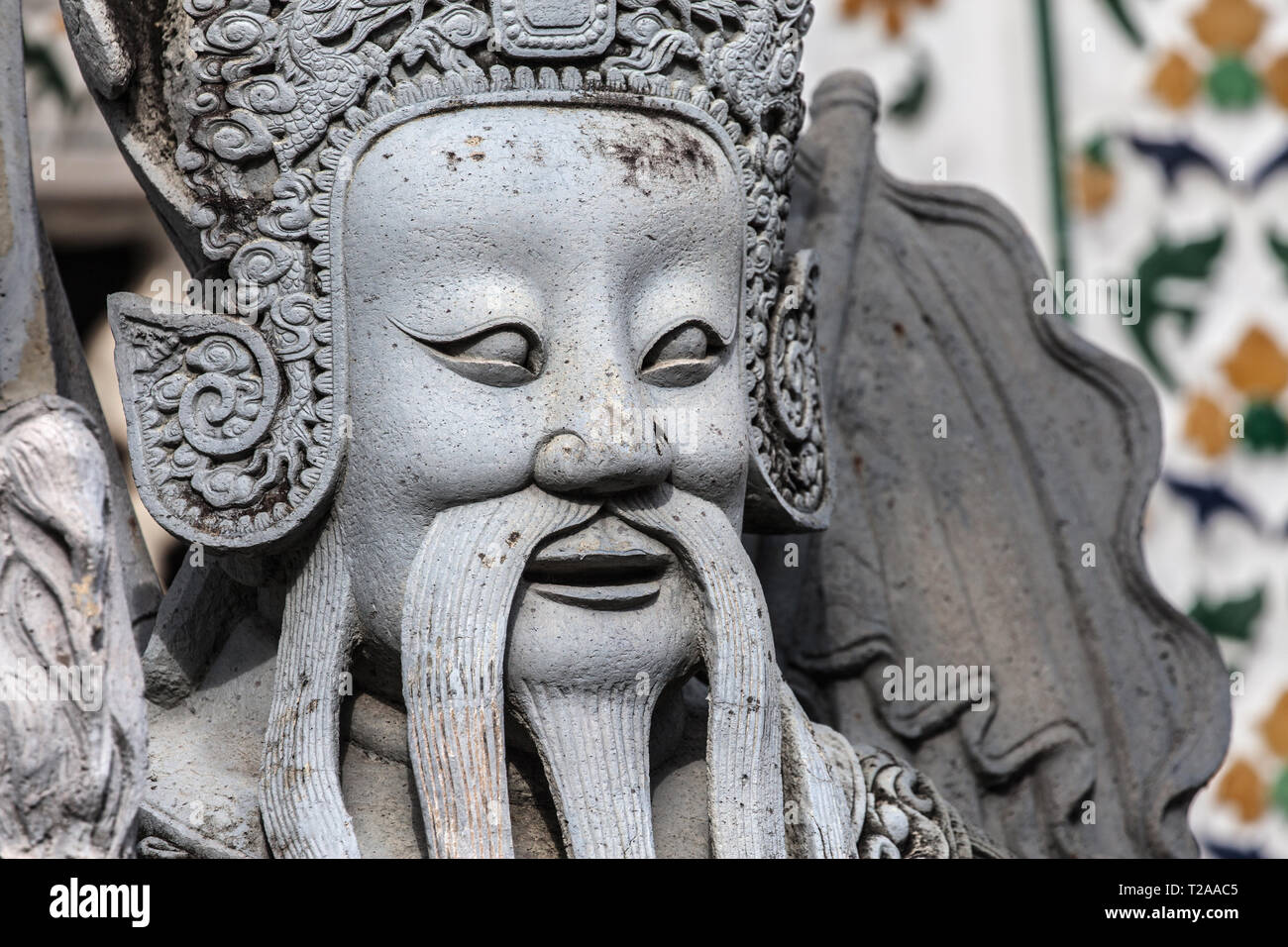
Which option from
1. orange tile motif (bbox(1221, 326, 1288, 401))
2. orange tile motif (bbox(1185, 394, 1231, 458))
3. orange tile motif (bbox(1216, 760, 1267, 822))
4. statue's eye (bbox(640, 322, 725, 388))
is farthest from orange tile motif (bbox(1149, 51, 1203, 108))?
statue's eye (bbox(640, 322, 725, 388))

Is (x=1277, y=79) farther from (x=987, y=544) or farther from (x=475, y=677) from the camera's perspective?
(x=475, y=677)

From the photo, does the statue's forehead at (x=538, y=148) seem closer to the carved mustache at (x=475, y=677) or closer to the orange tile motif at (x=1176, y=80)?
the carved mustache at (x=475, y=677)

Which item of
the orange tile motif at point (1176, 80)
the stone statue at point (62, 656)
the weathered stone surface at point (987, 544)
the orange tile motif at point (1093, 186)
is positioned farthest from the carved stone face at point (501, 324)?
the orange tile motif at point (1176, 80)

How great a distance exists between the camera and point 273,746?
10.7ft

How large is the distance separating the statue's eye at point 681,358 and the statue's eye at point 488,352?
17 cm

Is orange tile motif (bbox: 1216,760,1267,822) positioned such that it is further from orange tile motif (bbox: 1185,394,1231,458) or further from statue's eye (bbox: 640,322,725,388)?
statue's eye (bbox: 640,322,725,388)

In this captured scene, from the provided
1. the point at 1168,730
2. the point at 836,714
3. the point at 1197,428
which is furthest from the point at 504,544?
the point at 1197,428

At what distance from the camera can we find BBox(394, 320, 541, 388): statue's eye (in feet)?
10.5

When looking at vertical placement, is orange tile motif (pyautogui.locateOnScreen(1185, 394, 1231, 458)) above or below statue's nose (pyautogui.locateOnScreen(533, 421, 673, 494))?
above

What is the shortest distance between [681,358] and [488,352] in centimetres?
28

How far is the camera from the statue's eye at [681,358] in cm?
329

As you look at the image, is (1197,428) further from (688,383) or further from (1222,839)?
(688,383)

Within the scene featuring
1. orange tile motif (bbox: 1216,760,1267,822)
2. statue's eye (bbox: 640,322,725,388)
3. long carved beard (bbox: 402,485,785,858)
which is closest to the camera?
long carved beard (bbox: 402,485,785,858)

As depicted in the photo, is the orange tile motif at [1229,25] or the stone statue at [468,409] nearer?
the stone statue at [468,409]
